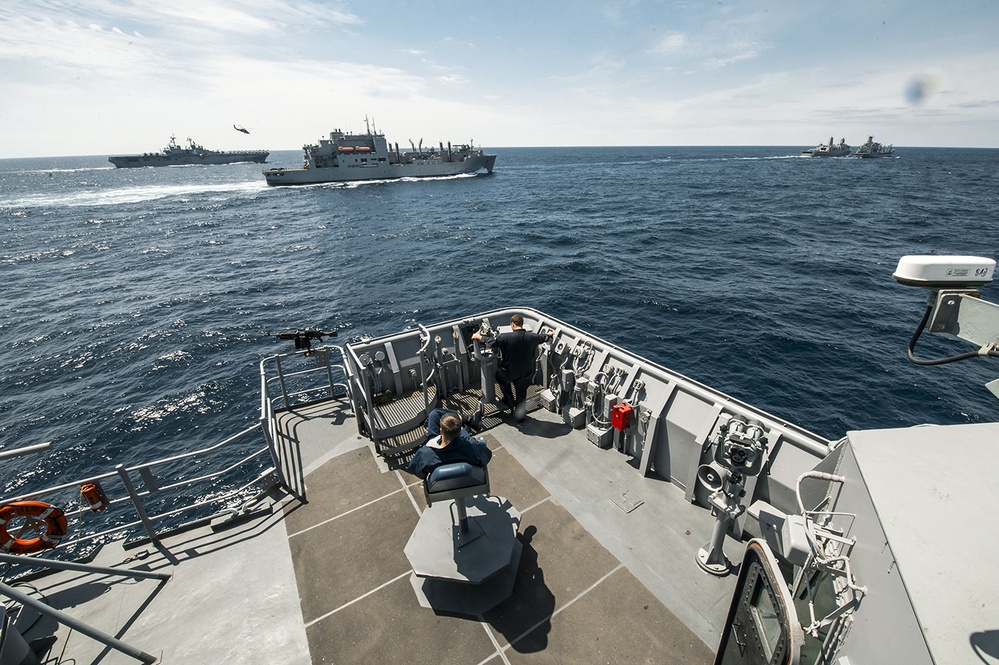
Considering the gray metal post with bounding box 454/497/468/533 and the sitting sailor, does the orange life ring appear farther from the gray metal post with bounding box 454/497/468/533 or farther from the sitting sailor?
the gray metal post with bounding box 454/497/468/533

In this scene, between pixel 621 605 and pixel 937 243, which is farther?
pixel 937 243

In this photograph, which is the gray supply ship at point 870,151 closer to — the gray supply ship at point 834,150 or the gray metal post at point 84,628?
the gray supply ship at point 834,150

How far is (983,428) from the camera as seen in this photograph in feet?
10.6

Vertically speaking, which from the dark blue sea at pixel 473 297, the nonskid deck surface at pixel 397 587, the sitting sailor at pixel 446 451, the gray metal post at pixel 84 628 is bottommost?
the dark blue sea at pixel 473 297

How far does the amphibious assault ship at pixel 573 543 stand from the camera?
102 inches

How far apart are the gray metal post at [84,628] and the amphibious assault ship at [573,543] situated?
0.03m

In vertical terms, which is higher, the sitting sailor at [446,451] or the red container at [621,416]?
the sitting sailor at [446,451]

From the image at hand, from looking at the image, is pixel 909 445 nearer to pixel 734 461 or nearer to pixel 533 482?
pixel 734 461

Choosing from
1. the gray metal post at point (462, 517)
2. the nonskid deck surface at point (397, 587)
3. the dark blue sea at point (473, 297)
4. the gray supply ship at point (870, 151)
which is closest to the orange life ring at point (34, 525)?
the nonskid deck surface at point (397, 587)

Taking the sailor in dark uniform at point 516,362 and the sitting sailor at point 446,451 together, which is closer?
the sitting sailor at point 446,451

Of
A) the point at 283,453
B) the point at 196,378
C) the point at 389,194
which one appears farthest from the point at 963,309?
the point at 389,194

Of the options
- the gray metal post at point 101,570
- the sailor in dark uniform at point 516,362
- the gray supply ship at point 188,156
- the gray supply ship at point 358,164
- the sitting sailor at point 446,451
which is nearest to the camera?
the sitting sailor at point 446,451

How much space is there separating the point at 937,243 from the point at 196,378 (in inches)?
2331

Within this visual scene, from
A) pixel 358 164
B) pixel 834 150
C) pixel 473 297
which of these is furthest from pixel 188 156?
pixel 834 150
